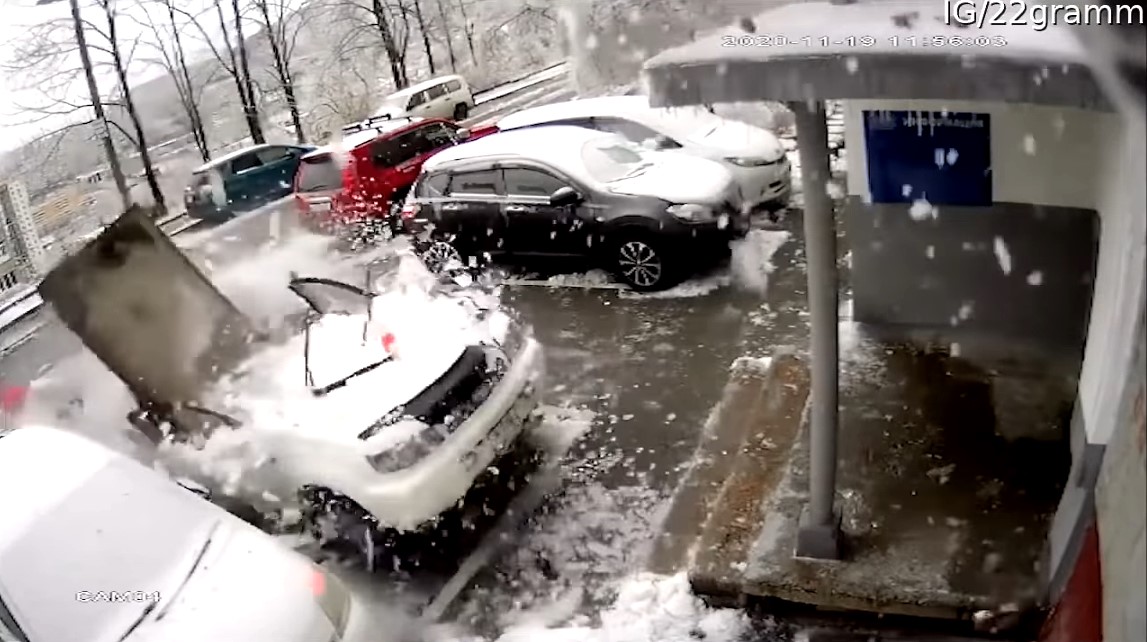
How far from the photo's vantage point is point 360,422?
17.9 ft

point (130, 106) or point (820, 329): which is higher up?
point (130, 106)

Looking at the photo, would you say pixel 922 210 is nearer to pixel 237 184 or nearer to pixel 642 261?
pixel 642 261

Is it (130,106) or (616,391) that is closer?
(616,391)

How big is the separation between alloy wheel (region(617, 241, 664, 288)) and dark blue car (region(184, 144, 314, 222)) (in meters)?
9.18

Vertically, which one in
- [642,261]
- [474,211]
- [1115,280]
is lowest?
[642,261]

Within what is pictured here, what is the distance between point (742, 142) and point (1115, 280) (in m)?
6.21

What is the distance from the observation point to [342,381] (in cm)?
585

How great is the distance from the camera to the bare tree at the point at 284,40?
20.5m

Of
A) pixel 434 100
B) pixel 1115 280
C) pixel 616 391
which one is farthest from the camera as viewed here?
pixel 434 100

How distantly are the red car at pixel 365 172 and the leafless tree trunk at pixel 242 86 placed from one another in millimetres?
7538

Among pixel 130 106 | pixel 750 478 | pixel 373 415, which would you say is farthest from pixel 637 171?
pixel 130 106

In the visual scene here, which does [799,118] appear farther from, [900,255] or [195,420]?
[195,420]

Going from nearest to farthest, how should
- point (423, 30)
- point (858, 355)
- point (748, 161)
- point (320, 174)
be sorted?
point (858, 355)
point (748, 161)
point (320, 174)
point (423, 30)

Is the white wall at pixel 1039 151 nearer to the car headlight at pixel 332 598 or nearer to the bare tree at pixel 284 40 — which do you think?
the car headlight at pixel 332 598
